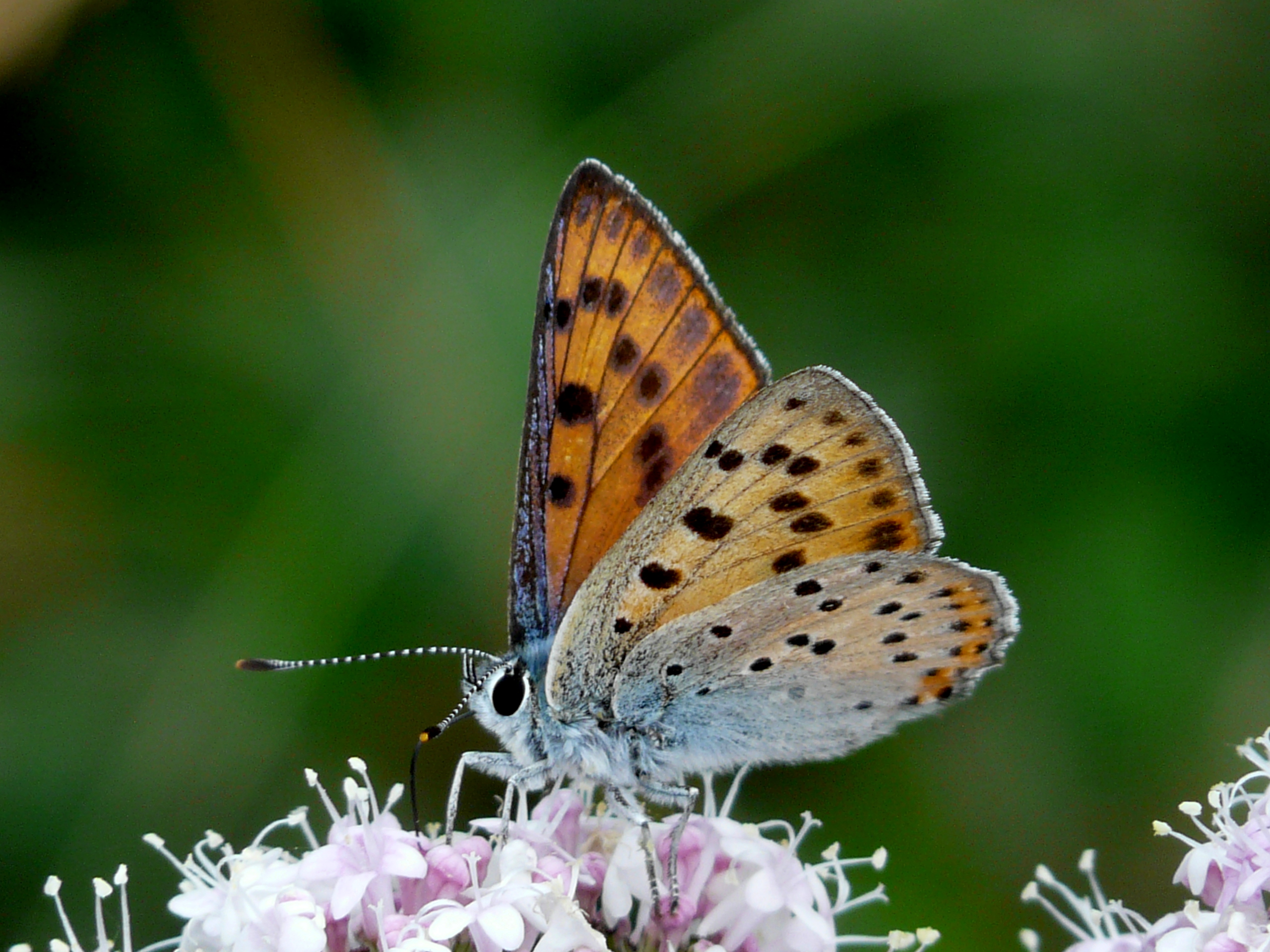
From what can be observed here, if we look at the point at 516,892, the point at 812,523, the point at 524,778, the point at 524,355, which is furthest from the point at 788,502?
the point at 524,355

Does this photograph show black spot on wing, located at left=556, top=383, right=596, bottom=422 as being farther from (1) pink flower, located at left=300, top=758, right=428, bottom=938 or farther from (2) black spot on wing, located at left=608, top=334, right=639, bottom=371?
(1) pink flower, located at left=300, top=758, right=428, bottom=938

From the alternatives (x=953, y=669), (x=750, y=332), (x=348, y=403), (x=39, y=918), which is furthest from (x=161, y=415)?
(x=953, y=669)

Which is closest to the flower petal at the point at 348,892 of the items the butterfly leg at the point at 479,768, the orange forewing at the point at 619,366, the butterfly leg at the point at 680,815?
the butterfly leg at the point at 479,768

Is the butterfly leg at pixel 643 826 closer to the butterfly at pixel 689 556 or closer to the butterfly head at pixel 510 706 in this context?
the butterfly at pixel 689 556

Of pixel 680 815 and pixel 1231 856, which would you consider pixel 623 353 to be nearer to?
pixel 680 815

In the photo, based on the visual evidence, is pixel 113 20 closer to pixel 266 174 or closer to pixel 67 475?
pixel 266 174

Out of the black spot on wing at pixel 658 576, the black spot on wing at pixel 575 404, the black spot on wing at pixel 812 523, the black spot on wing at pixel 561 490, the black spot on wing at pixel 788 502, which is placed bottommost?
the black spot on wing at pixel 658 576
